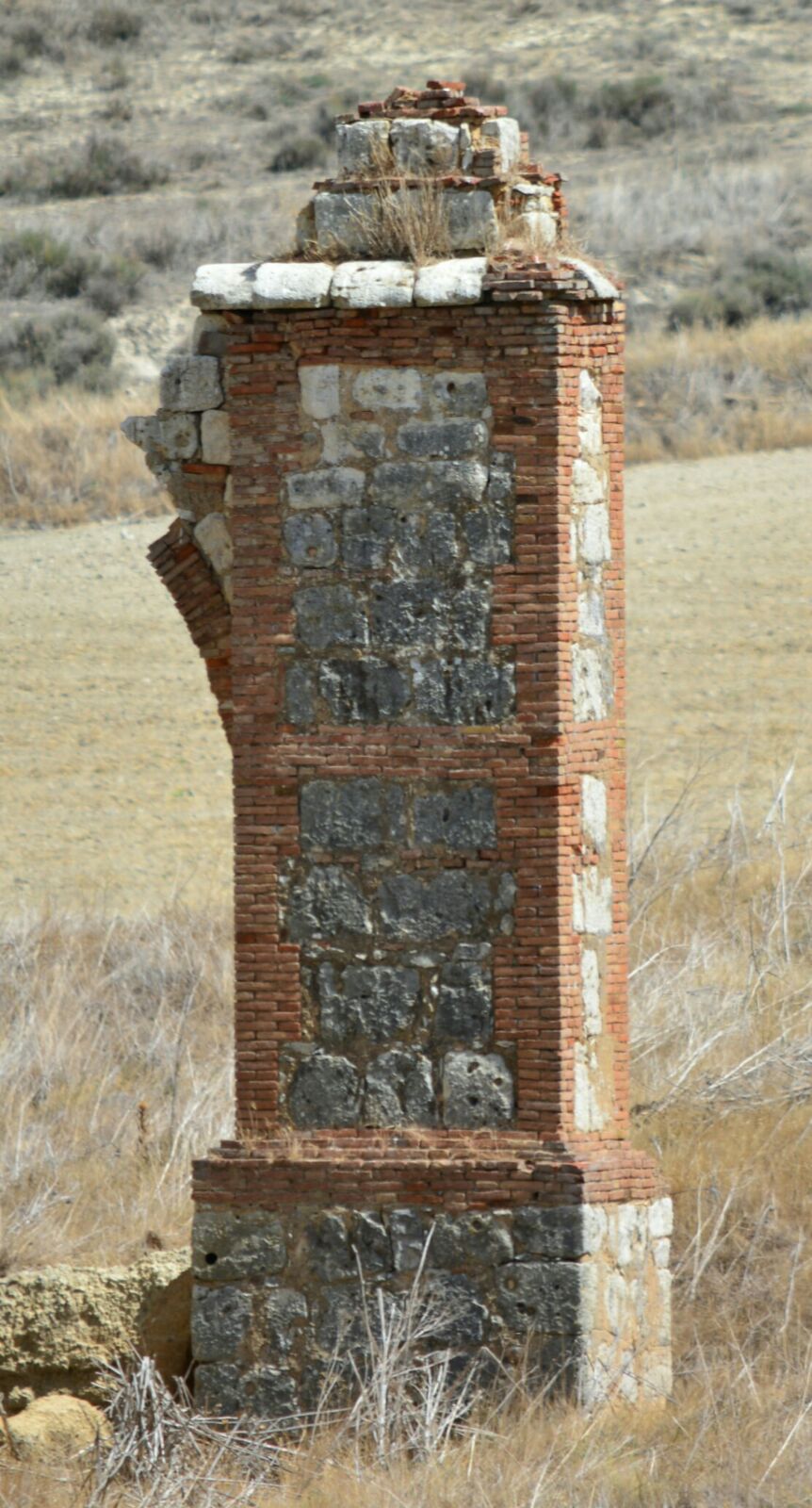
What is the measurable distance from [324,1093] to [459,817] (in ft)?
3.67

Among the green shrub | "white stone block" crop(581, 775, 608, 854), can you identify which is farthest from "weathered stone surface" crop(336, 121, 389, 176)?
the green shrub

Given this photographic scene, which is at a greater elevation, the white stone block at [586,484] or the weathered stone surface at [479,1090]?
the white stone block at [586,484]

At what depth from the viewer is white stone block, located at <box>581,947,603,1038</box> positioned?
7.98 m

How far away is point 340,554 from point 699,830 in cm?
974

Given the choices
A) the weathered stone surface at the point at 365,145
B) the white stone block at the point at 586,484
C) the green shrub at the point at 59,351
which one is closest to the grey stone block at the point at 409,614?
the white stone block at the point at 586,484

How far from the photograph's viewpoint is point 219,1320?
8062mm

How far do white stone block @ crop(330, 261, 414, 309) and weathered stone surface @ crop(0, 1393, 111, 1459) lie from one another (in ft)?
13.7

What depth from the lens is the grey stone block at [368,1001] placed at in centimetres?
799

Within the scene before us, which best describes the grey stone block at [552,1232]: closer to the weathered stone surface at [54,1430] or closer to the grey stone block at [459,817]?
the grey stone block at [459,817]

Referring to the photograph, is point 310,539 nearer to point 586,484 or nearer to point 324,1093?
point 586,484

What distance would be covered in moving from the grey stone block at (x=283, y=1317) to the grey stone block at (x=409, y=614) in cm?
236

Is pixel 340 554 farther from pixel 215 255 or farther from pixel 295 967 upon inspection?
pixel 215 255

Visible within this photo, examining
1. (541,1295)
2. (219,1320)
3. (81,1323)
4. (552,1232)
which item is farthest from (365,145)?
(81,1323)

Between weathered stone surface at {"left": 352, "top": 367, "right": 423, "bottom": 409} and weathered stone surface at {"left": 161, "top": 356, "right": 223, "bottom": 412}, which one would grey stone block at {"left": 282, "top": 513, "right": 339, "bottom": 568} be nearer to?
weathered stone surface at {"left": 352, "top": 367, "right": 423, "bottom": 409}
